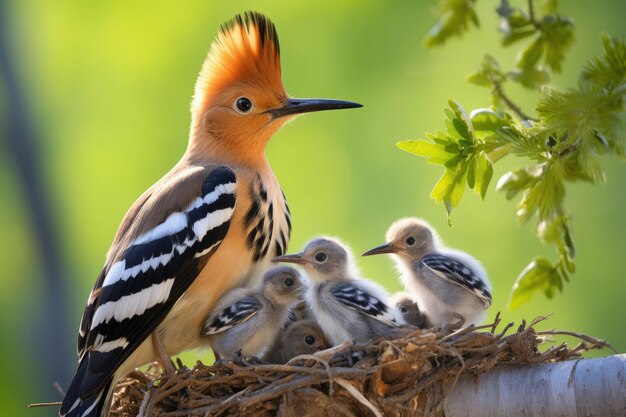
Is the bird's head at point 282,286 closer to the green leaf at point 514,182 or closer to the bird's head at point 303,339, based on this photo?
the bird's head at point 303,339

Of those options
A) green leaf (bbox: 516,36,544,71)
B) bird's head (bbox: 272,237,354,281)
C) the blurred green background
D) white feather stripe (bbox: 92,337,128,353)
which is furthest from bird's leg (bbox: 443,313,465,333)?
the blurred green background

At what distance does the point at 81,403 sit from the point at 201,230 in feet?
3.13

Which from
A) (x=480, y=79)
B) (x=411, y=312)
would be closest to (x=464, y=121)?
(x=480, y=79)

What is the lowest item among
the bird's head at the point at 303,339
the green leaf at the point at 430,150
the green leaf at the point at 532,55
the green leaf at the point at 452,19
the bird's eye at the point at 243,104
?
the bird's head at the point at 303,339

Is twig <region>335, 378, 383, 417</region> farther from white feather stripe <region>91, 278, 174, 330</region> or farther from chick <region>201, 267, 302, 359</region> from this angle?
white feather stripe <region>91, 278, 174, 330</region>

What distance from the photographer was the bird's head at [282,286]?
16.5 feet

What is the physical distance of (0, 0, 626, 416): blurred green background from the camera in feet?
32.5

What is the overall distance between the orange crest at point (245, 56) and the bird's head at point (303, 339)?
4.35 feet

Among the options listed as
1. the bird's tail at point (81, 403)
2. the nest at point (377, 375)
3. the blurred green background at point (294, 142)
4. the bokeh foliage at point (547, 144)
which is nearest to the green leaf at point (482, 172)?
the bokeh foliage at point (547, 144)

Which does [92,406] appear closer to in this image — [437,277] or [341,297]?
[341,297]

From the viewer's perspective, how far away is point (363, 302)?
187 inches

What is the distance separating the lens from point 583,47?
10398 mm

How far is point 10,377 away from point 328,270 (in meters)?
6.35

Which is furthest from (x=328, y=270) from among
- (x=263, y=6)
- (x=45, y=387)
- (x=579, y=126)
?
(x=263, y=6)
